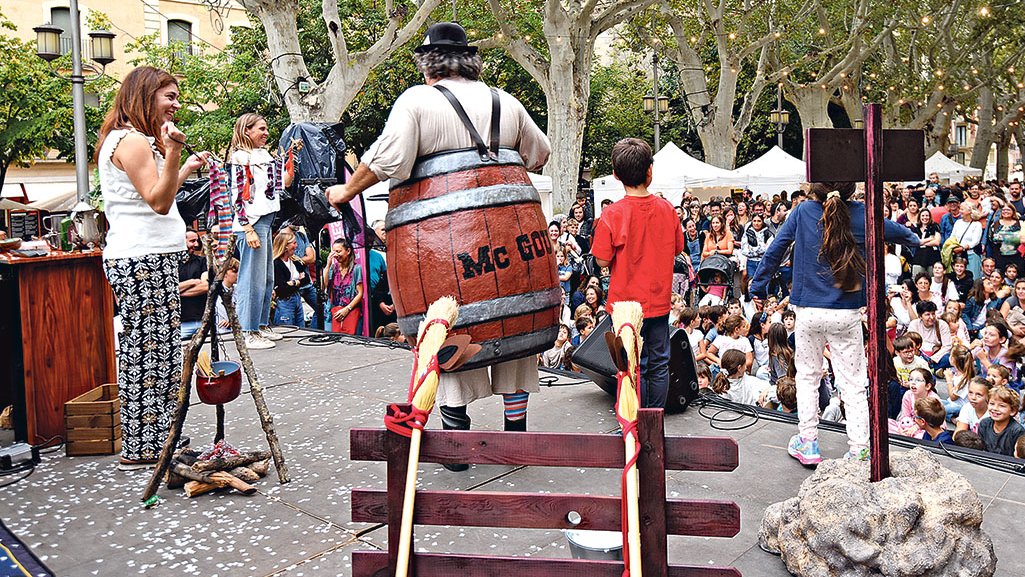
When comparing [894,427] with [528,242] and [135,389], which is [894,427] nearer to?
[528,242]

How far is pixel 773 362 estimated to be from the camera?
7520mm

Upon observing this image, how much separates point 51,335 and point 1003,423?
223 inches

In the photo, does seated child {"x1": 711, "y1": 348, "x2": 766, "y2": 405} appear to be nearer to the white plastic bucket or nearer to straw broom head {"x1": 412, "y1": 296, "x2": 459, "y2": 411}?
the white plastic bucket

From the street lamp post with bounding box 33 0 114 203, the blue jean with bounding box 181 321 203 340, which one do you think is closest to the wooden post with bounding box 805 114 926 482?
the blue jean with bounding box 181 321 203 340

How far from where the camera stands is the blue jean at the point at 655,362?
488cm

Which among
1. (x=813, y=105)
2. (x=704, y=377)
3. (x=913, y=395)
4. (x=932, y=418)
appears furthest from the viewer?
(x=813, y=105)

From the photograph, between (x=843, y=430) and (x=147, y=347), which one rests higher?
(x=147, y=347)

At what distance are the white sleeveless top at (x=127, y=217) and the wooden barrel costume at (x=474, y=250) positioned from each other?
1146 millimetres

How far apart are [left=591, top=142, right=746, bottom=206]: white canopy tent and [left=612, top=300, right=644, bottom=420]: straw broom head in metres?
17.5

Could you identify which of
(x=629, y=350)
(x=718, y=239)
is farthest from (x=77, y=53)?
(x=629, y=350)

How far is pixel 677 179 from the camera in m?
20.3

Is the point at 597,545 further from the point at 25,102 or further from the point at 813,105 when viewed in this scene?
the point at 25,102

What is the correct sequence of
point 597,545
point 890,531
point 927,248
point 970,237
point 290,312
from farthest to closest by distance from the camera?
point 927,248
point 970,237
point 290,312
point 890,531
point 597,545

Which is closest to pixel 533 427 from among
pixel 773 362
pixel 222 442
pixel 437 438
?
pixel 222 442
